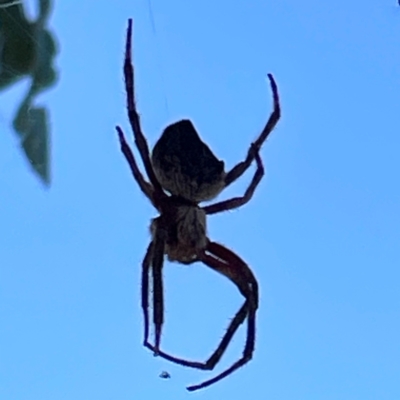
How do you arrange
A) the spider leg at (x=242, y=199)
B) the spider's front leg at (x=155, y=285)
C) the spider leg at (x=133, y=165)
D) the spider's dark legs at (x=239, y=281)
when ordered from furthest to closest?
the spider's dark legs at (x=239, y=281)
the spider leg at (x=242, y=199)
the spider's front leg at (x=155, y=285)
the spider leg at (x=133, y=165)

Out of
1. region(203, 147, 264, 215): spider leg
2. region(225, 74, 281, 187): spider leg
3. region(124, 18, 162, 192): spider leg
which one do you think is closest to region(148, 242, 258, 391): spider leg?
region(203, 147, 264, 215): spider leg

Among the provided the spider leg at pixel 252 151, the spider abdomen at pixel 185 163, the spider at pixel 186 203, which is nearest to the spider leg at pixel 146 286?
the spider at pixel 186 203

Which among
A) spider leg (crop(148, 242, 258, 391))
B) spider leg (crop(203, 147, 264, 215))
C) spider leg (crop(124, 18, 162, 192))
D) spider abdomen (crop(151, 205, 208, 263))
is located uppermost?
spider leg (crop(124, 18, 162, 192))

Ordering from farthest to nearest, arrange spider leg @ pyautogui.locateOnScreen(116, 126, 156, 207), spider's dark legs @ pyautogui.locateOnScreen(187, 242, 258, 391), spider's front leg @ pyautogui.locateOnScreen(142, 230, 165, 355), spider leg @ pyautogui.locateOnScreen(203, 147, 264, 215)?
spider's dark legs @ pyautogui.locateOnScreen(187, 242, 258, 391), spider leg @ pyautogui.locateOnScreen(203, 147, 264, 215), spider's front leg @ pyautogui.locateOnScreen(142, 230, 165, 355), spider leg @ pyautogui.locateOnScreen(116, 126, 156, 207)

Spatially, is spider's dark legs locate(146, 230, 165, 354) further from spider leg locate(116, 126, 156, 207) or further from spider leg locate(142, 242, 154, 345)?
spider leg locate(116, 126, 156, 207)

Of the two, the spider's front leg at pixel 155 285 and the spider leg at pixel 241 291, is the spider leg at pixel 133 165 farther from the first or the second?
the spider leg at pixel 241 291
